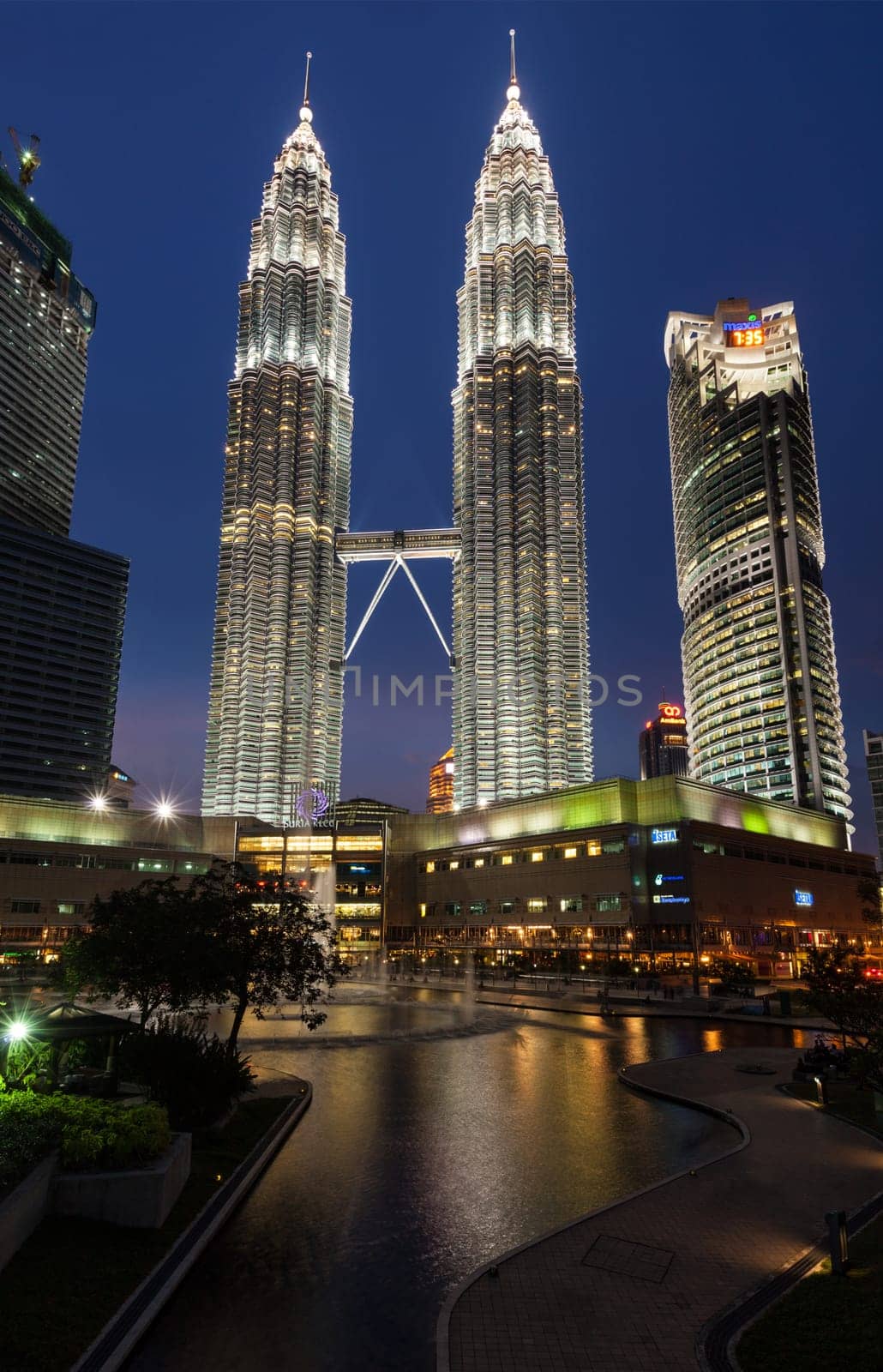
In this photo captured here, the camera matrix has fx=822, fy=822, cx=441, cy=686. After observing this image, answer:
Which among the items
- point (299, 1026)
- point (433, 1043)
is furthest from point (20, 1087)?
point (299, 1026)

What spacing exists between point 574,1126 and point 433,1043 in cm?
1646

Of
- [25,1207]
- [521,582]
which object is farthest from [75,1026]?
[521,582]

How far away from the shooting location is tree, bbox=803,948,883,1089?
20.4 meters

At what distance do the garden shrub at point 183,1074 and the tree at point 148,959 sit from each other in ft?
3.10

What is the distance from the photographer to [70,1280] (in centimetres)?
1284

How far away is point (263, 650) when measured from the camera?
194500 millimetres

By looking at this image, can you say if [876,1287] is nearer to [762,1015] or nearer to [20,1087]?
[20,1087]

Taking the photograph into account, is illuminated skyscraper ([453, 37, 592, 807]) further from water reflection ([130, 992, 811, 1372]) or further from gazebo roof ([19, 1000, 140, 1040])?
gazebo roof ([19, 1000, 140, 1040])

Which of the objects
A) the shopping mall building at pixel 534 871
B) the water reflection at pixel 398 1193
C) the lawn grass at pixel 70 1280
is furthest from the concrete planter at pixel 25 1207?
the shopping mall building at pixel 534 871

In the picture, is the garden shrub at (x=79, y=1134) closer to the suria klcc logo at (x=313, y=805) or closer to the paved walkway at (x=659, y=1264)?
the paved walkway at (x=659, y=1264)

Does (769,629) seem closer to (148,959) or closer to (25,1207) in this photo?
(148,959)

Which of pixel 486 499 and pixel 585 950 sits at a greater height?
pixel 486 499

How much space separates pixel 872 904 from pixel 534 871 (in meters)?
59.2

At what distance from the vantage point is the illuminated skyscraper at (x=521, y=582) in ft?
573
